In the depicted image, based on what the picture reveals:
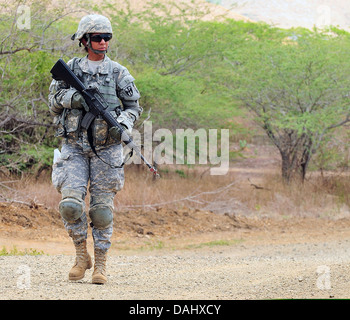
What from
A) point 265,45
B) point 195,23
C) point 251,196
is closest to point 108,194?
point 251,196

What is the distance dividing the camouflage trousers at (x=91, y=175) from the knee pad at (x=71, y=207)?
0.11 m

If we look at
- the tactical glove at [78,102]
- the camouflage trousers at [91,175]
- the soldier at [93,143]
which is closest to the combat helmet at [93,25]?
the soldier at [93,143]

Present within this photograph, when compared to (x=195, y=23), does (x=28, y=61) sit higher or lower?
lower

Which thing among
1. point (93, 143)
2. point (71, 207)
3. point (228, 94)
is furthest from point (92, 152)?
point (228, 94)

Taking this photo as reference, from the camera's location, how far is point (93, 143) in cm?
549

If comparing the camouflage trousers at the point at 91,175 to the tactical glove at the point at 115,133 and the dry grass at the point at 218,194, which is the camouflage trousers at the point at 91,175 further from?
the dry grass at the point at 218,194

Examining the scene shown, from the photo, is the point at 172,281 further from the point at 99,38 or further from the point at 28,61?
the point at 28,61

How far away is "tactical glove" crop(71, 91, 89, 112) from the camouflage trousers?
33 centimetres

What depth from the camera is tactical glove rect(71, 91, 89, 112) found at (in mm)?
5402

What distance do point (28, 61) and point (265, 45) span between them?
330 inches

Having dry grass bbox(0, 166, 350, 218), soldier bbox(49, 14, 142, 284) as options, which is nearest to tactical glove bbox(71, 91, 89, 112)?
soldier bbox(49, 14, 142, 284)

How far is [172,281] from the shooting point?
5996 mm

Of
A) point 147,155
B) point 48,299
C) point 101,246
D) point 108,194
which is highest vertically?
point 147,155

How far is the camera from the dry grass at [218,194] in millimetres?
13391
